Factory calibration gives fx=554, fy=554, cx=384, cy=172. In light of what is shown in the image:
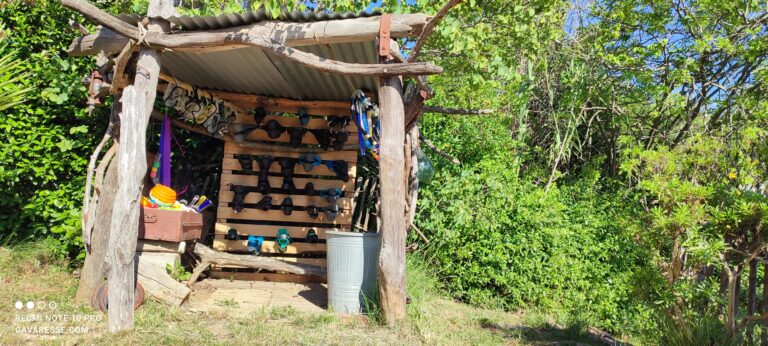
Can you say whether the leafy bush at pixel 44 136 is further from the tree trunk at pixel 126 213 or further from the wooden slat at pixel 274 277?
the tree trunk at pixel 126 213

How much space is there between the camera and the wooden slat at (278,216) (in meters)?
7.24

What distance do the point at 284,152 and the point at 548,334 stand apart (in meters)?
4.03

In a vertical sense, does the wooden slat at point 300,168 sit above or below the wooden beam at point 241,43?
below

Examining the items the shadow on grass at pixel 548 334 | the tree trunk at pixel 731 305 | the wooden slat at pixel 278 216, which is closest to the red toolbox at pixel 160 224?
the wooden slat at pixel 278 216

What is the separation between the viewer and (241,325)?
473cm

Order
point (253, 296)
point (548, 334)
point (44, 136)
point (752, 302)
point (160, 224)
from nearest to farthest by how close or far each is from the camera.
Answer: point (752, 302), point (548, 334), point (160, 224), point (253, 296), point (44, 136)

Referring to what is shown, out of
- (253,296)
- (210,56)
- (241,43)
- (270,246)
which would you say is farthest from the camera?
(270,246)

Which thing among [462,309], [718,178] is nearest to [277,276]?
[462,309]

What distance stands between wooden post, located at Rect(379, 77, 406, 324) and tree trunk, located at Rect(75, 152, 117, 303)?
2.63m

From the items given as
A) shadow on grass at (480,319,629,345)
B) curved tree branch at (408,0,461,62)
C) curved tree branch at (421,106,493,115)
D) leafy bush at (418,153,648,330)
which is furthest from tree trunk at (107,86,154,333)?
leafy bush at (418,153,648,330)

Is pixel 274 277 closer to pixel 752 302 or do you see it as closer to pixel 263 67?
pixel 263 67

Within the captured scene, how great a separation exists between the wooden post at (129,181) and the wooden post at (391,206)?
204 centimetres

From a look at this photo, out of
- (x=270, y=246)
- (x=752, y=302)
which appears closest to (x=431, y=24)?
(x=752, y=302)

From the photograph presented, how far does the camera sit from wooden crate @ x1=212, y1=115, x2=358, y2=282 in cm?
719
